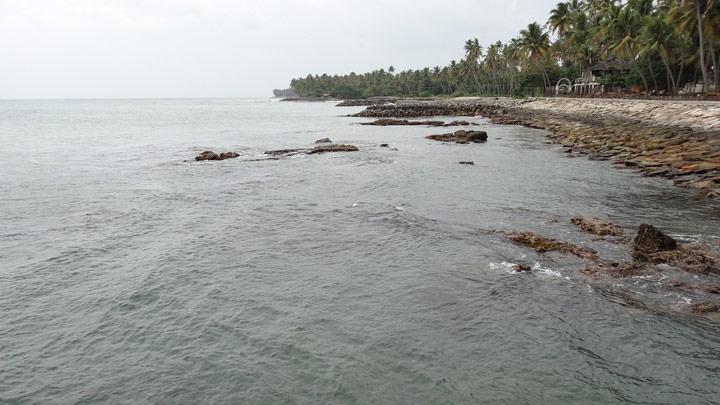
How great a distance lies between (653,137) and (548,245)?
25365 millimetres

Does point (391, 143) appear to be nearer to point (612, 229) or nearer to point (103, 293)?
point (612, 229)

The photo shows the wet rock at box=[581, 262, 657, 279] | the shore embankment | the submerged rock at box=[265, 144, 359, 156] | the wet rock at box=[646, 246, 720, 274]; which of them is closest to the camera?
the wet rock at box=[581, 262, 657, 279]

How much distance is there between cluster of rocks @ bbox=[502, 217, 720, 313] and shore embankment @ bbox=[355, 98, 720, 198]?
9049mm

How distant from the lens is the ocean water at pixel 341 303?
7750 millimetres

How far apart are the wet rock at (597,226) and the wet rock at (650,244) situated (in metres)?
1.71

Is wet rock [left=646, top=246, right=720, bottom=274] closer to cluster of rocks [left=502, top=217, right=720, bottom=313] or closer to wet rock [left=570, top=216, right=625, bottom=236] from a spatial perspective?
cluster of rocks [left=502, top=217, right=720, bottom=313]

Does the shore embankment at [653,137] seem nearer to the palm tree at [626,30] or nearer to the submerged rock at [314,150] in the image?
the palm tree at [626,30]

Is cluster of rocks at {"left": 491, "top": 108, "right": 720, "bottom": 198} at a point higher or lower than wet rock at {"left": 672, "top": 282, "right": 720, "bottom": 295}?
higher

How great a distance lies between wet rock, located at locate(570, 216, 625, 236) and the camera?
48.0ft

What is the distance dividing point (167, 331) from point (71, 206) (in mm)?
14313

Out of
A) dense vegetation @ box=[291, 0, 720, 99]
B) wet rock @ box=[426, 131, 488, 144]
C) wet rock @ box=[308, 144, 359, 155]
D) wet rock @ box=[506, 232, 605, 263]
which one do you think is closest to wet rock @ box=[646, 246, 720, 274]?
wet rock @ box=[506, 232, 605, 263]

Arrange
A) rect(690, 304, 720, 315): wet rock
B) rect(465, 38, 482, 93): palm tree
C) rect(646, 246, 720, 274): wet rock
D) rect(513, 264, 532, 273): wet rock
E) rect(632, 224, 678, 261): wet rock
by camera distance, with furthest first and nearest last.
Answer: rect(465, 38, 482, 93): palm tree < rect(632, 224, 678, 261): wet rock < rect(513, 264, 532, 273): wet rock < rect(646, 246, 720, 274): wet rock < rect(690, 304, 720, 315): wet rock

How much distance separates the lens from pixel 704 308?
955cm

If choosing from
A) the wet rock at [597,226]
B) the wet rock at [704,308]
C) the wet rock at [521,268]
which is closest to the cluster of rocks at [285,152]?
the wet rock at [597,226]
